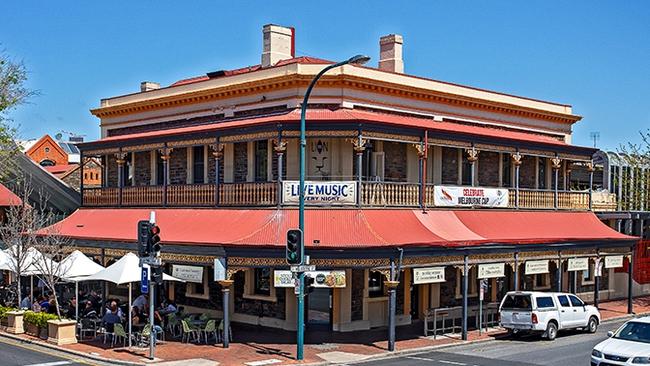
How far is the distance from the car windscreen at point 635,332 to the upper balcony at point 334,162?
30.9ft

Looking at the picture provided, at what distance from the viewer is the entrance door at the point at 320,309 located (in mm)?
26297

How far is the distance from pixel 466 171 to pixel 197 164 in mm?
10609

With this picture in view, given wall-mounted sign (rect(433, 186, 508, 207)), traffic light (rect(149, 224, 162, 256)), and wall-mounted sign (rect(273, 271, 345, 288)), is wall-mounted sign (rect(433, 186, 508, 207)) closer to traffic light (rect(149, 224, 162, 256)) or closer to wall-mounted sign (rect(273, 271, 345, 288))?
wall-mounted sign (rect(273, 271, 345, 288))

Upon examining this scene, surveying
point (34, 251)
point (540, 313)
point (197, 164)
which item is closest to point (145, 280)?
point (34, 251)

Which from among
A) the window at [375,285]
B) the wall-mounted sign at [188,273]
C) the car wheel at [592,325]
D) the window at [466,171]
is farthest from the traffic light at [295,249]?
the window at [466,171]

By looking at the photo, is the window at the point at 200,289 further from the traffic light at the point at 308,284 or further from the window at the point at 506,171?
the window at the point at 506,171

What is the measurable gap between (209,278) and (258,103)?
669cm

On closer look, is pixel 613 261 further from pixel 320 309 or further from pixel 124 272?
pixel 124 272

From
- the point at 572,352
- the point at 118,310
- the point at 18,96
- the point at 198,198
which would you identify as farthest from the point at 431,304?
the point at 18,96

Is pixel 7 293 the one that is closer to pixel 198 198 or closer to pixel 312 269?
pixel 198 198

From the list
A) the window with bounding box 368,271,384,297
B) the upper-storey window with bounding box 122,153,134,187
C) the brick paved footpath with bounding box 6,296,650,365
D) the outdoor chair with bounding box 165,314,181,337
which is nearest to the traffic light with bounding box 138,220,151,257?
the brick paved footpath with bounding box 6,296,650,365

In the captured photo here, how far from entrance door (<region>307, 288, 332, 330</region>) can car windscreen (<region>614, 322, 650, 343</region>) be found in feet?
32.7

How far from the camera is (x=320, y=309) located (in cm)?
2642

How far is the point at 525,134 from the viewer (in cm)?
3588
